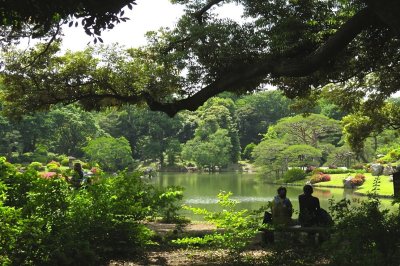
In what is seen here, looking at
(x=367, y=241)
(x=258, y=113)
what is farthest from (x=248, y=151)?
(x=367, y=241)

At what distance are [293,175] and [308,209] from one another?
23211 millimetres

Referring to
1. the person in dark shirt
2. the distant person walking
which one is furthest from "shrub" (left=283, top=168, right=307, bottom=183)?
the person in dark shirt

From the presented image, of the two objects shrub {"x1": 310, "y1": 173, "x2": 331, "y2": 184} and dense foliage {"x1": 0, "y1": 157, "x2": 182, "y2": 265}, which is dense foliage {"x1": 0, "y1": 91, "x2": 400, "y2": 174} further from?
dense foliage {"x1": 0, "y1": 157, "x2": 182, "y2": 265}

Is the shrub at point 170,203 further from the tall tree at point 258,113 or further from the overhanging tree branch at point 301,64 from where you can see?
the tall tree at point 258,113

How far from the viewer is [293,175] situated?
28.4 metres

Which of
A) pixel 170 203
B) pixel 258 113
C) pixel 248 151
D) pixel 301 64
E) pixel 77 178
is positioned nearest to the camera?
pixel 301 64

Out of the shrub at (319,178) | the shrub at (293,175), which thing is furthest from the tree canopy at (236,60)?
the shrub at (293,175)

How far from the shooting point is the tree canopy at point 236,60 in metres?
5.80

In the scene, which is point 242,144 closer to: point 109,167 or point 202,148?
point 202,148

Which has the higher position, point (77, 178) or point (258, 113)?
point (258, 113)

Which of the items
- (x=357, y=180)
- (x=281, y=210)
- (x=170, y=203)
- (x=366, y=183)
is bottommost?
(x=366, y=183)

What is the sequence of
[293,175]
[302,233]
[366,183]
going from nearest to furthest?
1. [302,233]
2. [366,183]
3. [293,175]

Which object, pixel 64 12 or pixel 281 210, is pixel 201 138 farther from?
pixel 64 12

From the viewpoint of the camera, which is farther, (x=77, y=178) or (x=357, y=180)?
(x=357, y=180)
